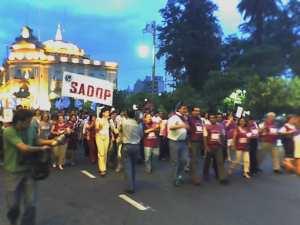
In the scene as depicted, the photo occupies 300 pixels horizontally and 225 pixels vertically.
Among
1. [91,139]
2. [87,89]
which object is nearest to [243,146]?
[87,89]

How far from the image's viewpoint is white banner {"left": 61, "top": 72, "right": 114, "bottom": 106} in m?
20.3

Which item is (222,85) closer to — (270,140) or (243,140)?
(270,140)

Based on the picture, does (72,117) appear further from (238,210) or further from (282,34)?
(282,34)

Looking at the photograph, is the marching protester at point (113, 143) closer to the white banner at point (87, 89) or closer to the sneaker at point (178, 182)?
the white banner at point (87, 89)

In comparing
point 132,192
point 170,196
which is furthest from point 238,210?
point 132,192

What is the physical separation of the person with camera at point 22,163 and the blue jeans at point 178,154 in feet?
22.0

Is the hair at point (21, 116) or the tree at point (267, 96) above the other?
the tree at point (267, 96)

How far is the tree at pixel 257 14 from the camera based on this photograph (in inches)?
3019

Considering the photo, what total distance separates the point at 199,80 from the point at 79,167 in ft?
192

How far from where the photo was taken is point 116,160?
20469 millimetres

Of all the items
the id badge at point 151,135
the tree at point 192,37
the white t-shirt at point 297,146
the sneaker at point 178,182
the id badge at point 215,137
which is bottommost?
the sneaker at point 178,182

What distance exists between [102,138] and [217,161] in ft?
10.4

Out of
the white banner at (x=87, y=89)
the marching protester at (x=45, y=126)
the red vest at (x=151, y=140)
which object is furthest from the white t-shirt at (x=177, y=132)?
the marching protester at (x=45, y=126)

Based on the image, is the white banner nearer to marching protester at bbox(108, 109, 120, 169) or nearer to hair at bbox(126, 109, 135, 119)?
marching protester at bbox(108, 109, 120, 169)
